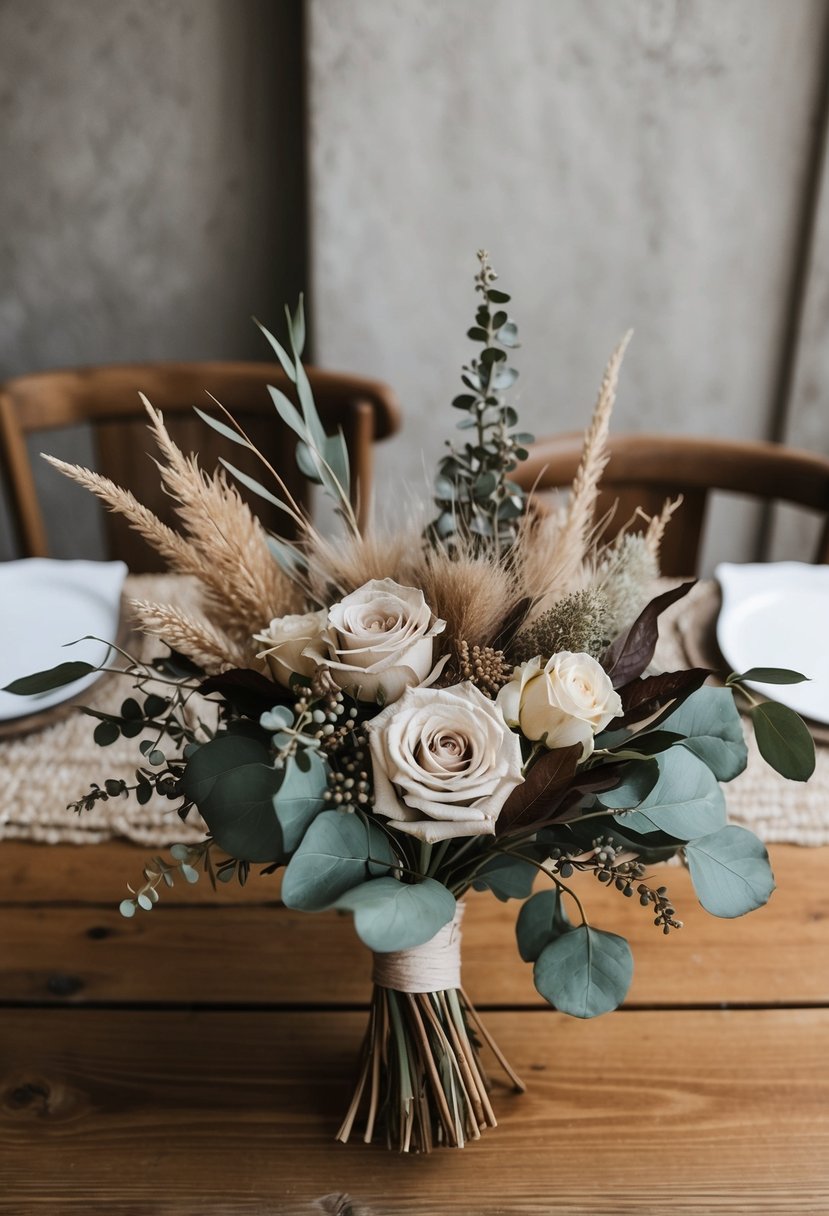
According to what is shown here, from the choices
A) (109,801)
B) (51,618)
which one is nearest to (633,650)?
(109,801)

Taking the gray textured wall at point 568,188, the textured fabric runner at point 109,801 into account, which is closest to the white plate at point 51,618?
the textured fabric runner at point 109,801

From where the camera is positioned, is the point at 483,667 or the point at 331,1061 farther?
the point at 331,1061

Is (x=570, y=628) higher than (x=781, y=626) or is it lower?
higher

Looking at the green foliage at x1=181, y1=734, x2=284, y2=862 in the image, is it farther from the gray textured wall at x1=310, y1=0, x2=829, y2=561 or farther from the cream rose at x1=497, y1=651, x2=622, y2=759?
the gray textured wall at x1=310, y1=0, x2=829, y2=561

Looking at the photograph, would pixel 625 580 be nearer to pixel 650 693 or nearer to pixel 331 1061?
pixel 650 693

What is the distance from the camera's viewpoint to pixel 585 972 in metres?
0.54

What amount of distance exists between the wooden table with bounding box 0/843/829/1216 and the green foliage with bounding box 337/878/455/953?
0.67ft

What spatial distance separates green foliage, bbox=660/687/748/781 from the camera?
0.56 meters

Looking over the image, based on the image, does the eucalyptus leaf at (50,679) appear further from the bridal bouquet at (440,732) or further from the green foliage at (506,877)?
the green foliage at (506,877)

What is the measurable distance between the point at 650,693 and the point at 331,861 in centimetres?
19

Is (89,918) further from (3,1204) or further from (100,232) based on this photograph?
(100,232)

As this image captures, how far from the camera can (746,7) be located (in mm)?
1720

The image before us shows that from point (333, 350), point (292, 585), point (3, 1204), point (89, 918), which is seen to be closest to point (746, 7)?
point (333, 350)

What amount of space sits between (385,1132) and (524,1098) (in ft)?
0.29
